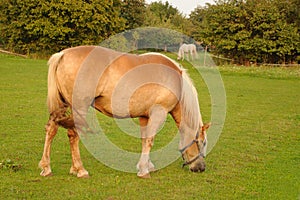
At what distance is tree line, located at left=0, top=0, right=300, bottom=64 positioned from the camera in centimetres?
3438

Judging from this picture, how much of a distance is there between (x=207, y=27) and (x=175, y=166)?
32521 millimetres

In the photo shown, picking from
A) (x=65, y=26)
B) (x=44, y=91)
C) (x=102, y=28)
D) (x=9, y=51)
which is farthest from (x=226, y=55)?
(x=44, y=91)

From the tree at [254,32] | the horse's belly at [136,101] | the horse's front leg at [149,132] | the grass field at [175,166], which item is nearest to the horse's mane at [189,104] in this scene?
the horse's belly at [136,101]

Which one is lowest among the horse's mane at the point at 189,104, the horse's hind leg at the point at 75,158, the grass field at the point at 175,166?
the grass field at the point at 175,166

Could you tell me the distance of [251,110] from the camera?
13.0 meters

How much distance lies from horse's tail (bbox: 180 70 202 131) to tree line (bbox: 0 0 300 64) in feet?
93.2

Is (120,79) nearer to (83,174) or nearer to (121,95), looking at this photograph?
(121,95)

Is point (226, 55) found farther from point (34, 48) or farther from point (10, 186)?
point (10, 186)

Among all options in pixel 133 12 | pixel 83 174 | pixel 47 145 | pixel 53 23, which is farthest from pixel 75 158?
pixel 133 12

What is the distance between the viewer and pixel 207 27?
38.0 meters

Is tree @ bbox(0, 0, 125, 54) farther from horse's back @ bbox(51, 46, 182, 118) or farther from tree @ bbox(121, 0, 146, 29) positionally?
horse's back @ bbox(51, 46, 182, 118)

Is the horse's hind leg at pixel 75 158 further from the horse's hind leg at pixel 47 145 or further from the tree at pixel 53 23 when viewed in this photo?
the tree at pixel 53 23

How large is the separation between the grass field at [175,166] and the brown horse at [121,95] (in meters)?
0.34

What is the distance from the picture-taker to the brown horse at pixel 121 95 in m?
5.54
